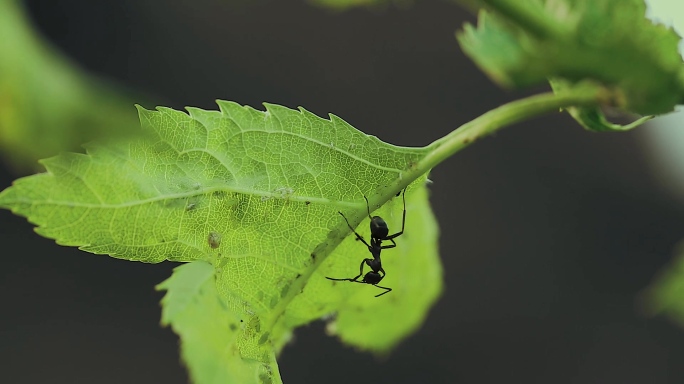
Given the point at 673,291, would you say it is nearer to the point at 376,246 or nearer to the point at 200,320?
the point at 376,246

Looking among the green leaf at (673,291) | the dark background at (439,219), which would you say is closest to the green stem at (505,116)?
the green leaf at (673,291)

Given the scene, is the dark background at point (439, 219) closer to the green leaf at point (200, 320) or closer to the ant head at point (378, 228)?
the ant head at point (378, 228)

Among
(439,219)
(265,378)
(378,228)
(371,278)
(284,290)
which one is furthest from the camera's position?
(439,219)

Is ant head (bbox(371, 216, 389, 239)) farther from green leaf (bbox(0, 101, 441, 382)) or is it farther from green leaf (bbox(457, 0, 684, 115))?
green leaf (bbox(457, 0, 684, 115))

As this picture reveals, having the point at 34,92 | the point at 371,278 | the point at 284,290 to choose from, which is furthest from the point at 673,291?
the point at 34,92

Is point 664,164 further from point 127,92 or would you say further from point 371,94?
point 127,92

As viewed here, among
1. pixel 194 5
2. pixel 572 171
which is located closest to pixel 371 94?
pixel 194 5
